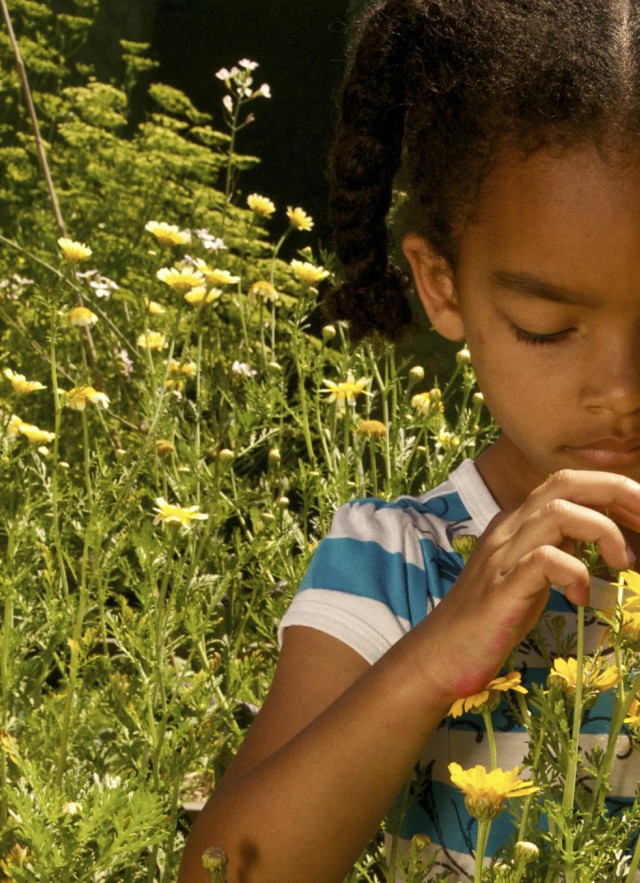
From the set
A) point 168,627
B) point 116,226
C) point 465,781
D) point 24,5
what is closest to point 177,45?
point 24,5

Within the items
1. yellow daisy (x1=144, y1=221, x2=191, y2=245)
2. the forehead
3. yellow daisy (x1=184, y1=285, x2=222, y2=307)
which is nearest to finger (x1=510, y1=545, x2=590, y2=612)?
the forehead

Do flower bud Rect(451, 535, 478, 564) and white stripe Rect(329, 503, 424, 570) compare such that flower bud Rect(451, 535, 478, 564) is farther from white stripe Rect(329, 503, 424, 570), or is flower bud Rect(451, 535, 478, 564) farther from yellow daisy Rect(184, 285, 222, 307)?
yellow daisy Rect(184, 285, 222, 307)

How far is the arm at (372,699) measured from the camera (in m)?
0.87

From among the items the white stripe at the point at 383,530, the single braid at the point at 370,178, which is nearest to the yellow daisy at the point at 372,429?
the single braid at the point at 370,178

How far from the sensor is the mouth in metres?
1.19

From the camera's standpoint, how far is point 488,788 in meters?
0.79

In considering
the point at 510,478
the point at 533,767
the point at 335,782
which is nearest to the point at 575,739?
the point at 533,767

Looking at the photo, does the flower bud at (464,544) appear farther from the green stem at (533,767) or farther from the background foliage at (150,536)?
the background foliage at (150,536)

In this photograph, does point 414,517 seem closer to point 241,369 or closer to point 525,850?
point 525,850

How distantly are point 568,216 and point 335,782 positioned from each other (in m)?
0.55

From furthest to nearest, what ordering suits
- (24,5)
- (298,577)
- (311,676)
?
(24,5)
(298,577)
(311,676)

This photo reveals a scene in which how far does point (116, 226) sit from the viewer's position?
12.9 feet

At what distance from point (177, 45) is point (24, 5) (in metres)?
1.16

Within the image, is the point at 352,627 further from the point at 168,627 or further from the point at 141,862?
the point at 141,862
